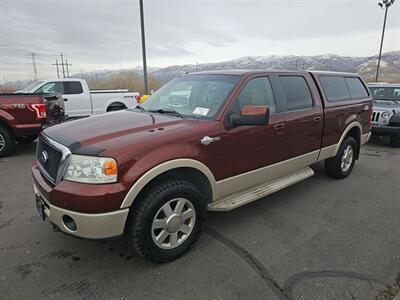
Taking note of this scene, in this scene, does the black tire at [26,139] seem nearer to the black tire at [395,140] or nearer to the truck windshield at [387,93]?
the black tire at [395,140]

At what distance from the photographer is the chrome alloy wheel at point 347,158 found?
5082 mm

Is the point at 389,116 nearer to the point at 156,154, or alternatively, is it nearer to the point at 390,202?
the point at 390,202

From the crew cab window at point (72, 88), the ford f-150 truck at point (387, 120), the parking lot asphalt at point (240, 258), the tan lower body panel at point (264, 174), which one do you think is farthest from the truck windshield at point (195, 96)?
the crew cab window at point (72, 88)

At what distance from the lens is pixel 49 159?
2.74 m

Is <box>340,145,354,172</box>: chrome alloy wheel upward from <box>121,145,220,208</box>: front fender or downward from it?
downward

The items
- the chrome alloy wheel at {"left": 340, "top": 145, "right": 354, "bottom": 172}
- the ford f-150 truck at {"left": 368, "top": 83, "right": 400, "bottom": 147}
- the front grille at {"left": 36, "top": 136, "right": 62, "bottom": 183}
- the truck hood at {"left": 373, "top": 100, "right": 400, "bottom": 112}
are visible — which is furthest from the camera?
the truck hood at {"left": 373, "top": 100, "right": 400, "bottom": 112}

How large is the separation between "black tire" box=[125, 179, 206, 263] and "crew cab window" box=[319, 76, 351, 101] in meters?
2.97

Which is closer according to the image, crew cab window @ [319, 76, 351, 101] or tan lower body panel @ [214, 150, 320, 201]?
tan lower body panel @ [214, 150, 320, 201]

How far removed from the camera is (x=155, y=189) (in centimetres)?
261

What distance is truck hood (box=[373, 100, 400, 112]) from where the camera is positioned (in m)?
7.79

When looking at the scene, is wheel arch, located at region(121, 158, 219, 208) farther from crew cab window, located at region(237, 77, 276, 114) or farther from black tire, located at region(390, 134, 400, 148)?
black tire, located at region(390, 134, 400, 148)

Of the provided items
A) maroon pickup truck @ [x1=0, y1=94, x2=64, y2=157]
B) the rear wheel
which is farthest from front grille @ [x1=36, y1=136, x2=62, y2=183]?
the rear wheel

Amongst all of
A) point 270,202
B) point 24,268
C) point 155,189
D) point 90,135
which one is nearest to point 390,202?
point 270,202

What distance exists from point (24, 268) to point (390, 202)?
4626 millimetres
